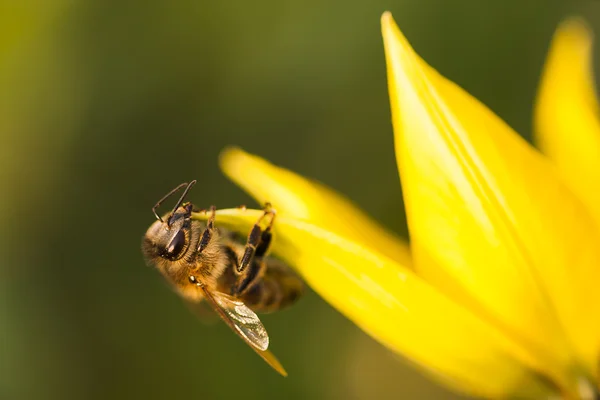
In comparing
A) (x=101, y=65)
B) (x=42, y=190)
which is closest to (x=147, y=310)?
(x=42, y=190)

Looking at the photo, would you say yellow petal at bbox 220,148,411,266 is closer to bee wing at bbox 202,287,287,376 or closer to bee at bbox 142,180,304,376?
bee at bbox 142,180,304,376

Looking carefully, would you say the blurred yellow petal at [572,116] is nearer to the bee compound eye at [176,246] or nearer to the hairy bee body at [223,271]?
the hairy bee body at [223,271]

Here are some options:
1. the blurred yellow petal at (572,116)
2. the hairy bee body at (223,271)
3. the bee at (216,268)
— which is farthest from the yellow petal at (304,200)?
the blurred yellow petal at (572,116)

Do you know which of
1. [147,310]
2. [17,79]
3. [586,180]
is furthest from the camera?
[147,310]

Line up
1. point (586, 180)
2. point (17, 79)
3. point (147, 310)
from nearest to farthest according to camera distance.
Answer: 1. point (586, 180)
2. point (17, 79)
3. point (147, 310)

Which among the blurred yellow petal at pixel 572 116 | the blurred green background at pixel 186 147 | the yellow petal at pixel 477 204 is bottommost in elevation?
the blurred green background at pixel 186 147

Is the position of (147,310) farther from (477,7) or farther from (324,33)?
(477,7)
